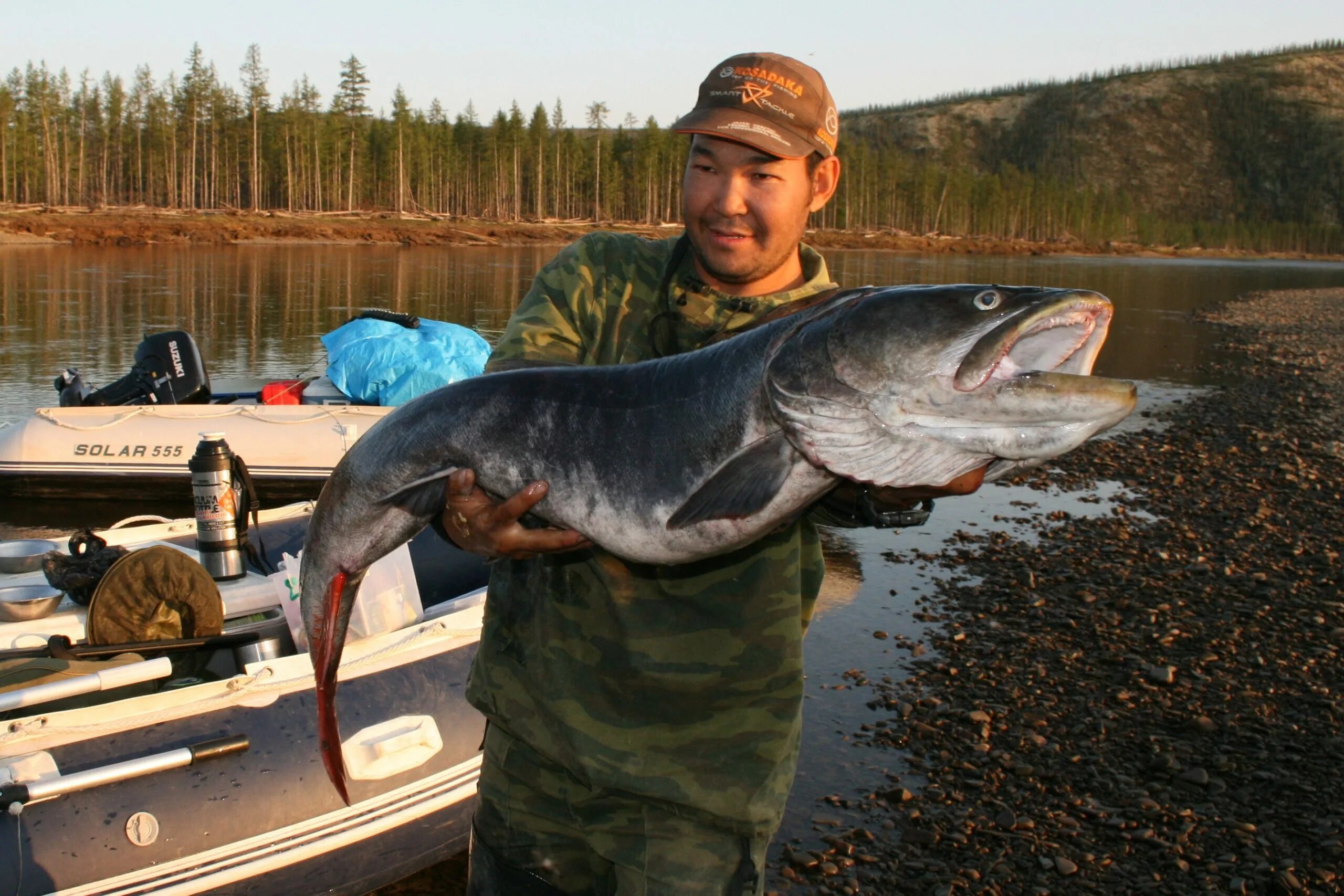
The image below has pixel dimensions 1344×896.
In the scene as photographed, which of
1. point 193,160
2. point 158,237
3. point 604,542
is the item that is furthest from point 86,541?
point 193,160

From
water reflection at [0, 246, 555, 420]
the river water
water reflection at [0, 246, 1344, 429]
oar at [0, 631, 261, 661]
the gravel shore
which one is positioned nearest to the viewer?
oar at [0, 631, 261, 661]

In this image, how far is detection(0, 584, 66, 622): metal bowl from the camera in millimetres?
5145

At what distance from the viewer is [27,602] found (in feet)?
16.9

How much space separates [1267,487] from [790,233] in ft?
35.6

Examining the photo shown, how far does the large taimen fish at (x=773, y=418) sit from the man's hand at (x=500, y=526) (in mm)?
33

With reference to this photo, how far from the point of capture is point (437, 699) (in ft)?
16.4

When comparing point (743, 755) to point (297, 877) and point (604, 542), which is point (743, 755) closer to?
point (604, 542)

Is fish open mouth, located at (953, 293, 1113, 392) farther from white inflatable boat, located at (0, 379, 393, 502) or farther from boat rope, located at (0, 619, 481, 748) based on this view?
white inflatable boat, located at (0, 379, 393, 502)

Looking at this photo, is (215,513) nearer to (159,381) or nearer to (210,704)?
(210,704)

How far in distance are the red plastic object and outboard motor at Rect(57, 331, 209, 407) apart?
0.59 meters

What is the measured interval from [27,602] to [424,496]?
12.1 feet

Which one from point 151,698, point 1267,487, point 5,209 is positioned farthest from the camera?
point 5,209

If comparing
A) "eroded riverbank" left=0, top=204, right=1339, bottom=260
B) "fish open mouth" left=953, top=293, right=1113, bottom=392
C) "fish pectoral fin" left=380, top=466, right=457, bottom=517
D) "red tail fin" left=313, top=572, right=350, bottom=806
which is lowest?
"red tail fin" left=313, top=572, right=350, bottom=806

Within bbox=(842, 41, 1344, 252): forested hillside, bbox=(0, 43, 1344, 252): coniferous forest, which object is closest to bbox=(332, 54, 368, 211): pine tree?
bbox=(0, 43, 1344, 252): coniferous forest
